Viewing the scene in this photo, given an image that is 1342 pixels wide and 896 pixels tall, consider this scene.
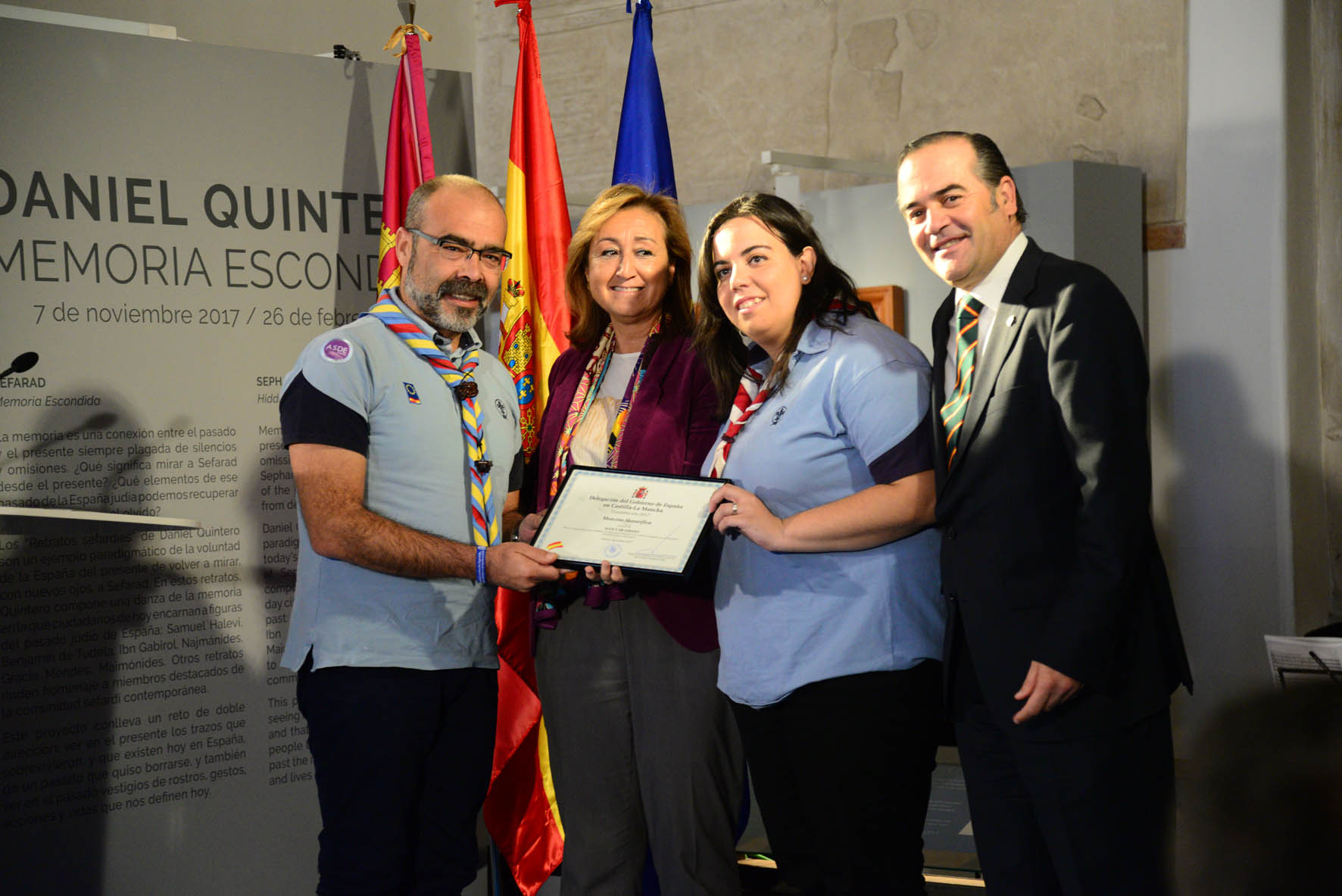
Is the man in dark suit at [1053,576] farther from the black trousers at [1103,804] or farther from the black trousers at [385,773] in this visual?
the black trousers at [385,773]

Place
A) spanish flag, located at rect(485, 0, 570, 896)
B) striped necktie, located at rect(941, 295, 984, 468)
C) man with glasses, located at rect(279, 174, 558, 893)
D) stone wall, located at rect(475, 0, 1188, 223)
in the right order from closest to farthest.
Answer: striped necktie, located at rect(941, 295, 984, 468), man with glasses, located at rect(279, 174, 558, 893), spanish flag, located at rect(485, 0, 570, 896), stone wall, located at rect(475, 0, 1188, 223)

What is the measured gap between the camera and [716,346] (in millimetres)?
2564

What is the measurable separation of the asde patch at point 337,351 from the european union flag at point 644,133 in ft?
4.91

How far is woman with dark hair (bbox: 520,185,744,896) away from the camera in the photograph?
2.49m

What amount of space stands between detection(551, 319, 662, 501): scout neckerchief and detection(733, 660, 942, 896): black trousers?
762 mm

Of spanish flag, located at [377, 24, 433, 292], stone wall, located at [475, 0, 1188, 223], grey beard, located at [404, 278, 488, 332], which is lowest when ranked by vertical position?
grey beard, located at [404, 278, 488, 332]

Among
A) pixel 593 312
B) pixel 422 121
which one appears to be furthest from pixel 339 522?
pixel 422 121

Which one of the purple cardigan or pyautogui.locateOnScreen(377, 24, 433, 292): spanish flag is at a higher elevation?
pyautogui.locateOnScreen(377, 24, 433, 292): spanish flag

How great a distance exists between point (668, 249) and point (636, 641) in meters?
0.94

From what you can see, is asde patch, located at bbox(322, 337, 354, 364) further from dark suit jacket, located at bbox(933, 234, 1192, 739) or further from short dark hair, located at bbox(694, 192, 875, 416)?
dark suit jacket, located at bbox(933, 234, 1192, 739)

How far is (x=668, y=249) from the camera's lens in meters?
2.80

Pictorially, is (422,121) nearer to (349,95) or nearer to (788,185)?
(349,95)

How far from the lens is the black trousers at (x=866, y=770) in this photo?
2.15m

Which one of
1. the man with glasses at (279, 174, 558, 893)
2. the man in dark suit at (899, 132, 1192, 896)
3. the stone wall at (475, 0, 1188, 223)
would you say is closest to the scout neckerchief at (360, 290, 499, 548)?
the man with glasses at (279, 174, 558, 893)
